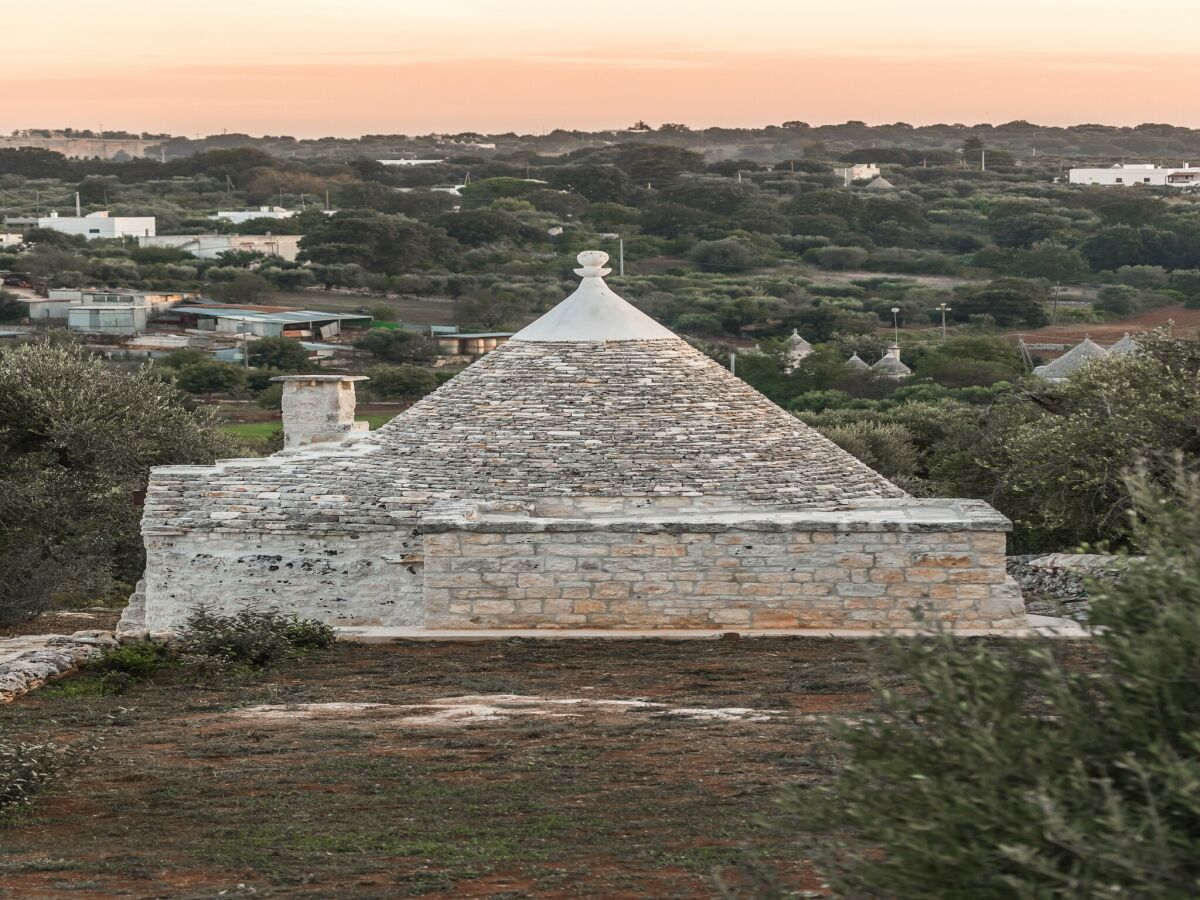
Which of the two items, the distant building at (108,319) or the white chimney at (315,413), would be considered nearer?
the white chimney at (315,413)

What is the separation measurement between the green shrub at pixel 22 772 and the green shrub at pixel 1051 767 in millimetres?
4052

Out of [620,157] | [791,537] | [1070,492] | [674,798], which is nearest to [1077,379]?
[1070,492]

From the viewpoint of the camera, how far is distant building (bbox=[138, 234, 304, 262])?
266ft

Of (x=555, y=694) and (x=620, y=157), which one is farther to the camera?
(x=620, y=157)

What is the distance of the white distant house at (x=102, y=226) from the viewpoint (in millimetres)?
87750

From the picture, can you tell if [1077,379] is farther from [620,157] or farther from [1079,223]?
[620,157]

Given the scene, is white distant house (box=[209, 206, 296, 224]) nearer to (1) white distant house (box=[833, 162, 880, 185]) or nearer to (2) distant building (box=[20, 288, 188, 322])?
(2) distant building (box=[20, 288, 188, 322])

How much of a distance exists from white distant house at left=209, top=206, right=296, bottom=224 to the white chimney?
255 ft

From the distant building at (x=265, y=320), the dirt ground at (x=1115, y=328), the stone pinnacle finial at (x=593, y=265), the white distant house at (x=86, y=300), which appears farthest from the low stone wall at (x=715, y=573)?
the white distant house at (x=86, y=300)

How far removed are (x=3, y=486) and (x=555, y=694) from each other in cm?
1056

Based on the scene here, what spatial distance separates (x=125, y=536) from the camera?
19.5 meters

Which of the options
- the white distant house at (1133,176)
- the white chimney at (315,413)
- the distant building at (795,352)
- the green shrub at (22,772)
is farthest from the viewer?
the white distant house at (1133,176)

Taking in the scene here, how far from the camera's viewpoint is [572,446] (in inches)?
525

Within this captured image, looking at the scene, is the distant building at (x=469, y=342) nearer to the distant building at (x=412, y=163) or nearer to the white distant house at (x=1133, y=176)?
the white distant house at (x=1133, y=176)
